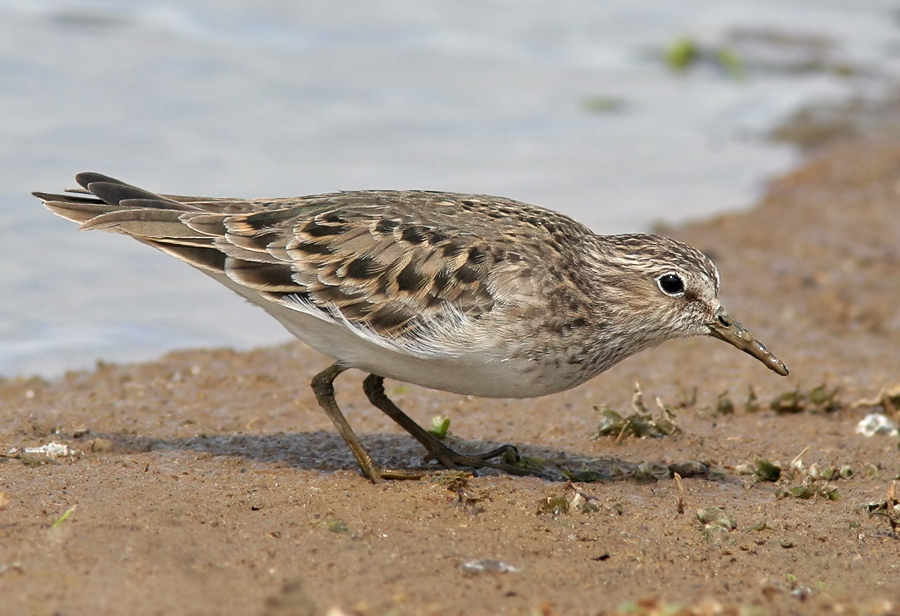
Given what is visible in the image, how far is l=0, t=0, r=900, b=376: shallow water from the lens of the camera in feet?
35.1

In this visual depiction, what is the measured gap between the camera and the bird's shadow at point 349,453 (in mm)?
6984

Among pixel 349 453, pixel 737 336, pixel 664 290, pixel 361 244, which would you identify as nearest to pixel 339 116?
pixel 349 453

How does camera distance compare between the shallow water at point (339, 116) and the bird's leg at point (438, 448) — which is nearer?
the bird's leg at point (438, 448)

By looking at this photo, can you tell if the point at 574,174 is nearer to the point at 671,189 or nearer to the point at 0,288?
the point at 671,189

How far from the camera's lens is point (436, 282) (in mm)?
6543

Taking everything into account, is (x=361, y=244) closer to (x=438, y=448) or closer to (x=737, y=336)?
(x=438, y=448)

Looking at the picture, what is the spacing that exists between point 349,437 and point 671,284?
210 cm

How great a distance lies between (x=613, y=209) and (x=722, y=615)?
887cm

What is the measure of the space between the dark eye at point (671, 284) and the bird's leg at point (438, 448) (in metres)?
1.32

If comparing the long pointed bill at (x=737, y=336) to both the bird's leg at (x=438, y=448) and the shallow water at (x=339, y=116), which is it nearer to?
the bird's leg at (x=438, y=448)

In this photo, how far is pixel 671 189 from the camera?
14.1m

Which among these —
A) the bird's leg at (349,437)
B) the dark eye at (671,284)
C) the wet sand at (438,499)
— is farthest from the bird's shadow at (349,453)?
the dark eye at (671,284)

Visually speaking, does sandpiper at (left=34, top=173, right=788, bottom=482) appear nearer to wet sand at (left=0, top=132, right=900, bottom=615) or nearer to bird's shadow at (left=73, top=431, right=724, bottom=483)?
bird's shadow at (left=73, top=431, right=724, bottom=483)

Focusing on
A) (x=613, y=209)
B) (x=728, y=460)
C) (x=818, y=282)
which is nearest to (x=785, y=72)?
(x=613, y=209)
